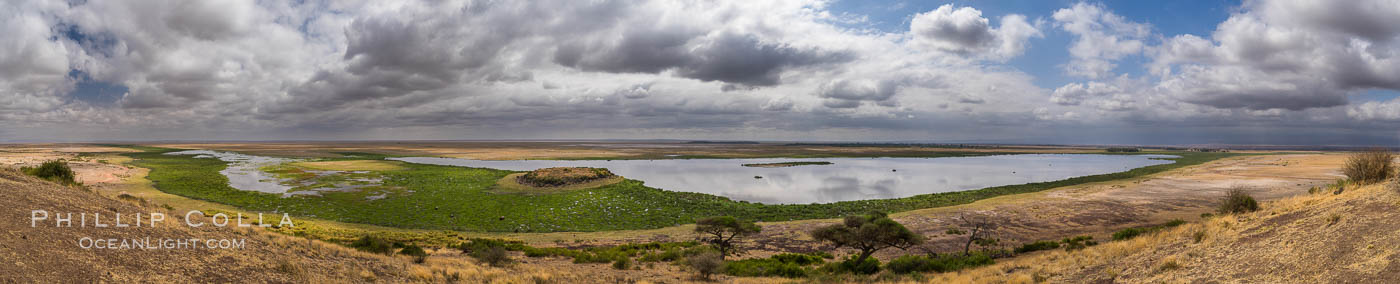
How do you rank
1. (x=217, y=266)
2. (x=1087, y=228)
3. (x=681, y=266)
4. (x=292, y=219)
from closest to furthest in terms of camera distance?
(x=217, y=266) → (x=681, y=266) → (x=1087, y=228) → (x=292, y=219)

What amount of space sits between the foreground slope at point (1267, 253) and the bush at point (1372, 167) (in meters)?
6.60

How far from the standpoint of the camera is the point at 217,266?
11.8 meters

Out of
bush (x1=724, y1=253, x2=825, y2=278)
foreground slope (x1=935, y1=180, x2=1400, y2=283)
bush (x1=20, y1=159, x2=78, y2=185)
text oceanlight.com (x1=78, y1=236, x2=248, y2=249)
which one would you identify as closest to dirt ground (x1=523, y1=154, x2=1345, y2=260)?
bush (x1=724, y1=253, x2=825, y2=278)

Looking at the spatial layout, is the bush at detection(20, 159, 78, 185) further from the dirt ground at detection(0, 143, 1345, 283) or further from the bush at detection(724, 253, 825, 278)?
the bush at detection(724, 253, 825, 278)

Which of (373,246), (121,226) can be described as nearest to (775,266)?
(373,246)

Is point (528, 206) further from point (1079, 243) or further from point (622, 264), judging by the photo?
point (1079, 243)

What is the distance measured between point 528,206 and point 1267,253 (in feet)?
121

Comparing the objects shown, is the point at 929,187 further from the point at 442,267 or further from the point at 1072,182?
the point at 442,267

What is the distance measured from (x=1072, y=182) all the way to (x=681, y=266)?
178 ft

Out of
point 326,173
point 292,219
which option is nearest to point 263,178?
point 326,173

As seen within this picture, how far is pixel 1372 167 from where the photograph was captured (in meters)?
20.3

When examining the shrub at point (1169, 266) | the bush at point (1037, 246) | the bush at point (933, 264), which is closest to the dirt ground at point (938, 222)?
the bush at point (1037, 246)

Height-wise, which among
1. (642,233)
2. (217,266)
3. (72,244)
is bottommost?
(642,233)

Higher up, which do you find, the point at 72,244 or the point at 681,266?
the point at 72,244
